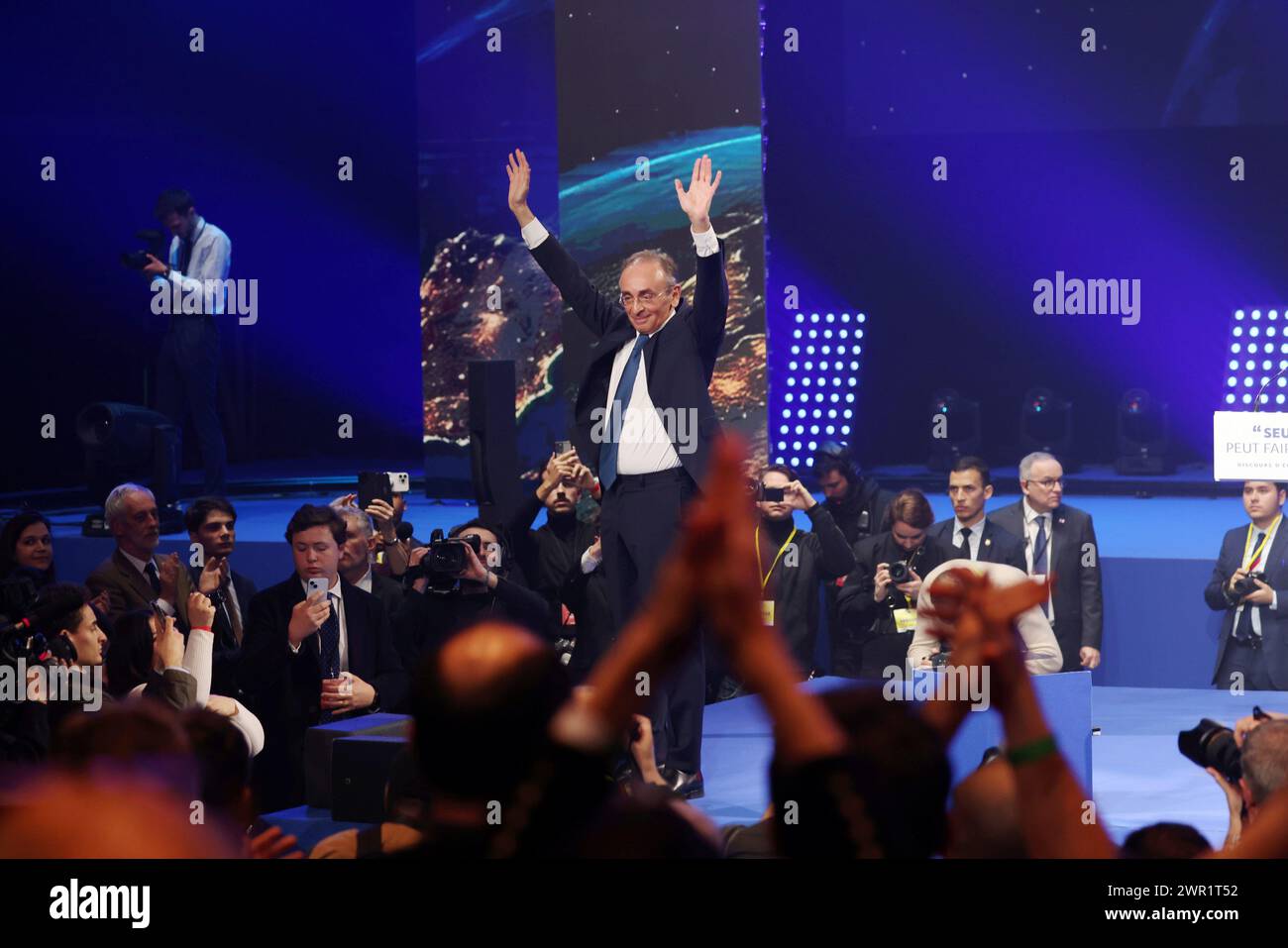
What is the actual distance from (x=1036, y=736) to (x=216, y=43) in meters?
8.95

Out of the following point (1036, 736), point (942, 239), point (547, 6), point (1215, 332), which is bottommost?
point (1036, 736)

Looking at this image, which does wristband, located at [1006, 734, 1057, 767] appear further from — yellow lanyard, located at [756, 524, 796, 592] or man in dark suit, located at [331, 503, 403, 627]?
yellow lanyard, located at [756, 524, 796, 592]

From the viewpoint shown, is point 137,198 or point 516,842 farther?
point 137,198

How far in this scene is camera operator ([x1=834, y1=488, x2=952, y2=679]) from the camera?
520 centimetres

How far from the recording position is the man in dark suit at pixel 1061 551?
5.54m

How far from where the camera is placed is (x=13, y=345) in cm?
906

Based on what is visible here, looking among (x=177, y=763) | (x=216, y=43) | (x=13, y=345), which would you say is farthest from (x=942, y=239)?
(x=177, y=763)

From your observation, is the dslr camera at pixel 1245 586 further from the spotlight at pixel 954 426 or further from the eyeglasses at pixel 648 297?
the spotlight at pixel 954 426

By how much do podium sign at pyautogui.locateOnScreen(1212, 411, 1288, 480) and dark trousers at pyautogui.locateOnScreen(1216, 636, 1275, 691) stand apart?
531mm

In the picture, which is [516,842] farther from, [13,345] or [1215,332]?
[13,345]

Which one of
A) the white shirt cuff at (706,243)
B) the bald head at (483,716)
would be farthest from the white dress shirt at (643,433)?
the bald head at (483,716)

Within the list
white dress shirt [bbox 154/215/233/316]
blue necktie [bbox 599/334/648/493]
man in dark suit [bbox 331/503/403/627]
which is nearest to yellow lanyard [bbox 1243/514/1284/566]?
blue necktie [bbox 599/334/648/493]

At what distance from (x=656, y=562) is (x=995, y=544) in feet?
5.06
